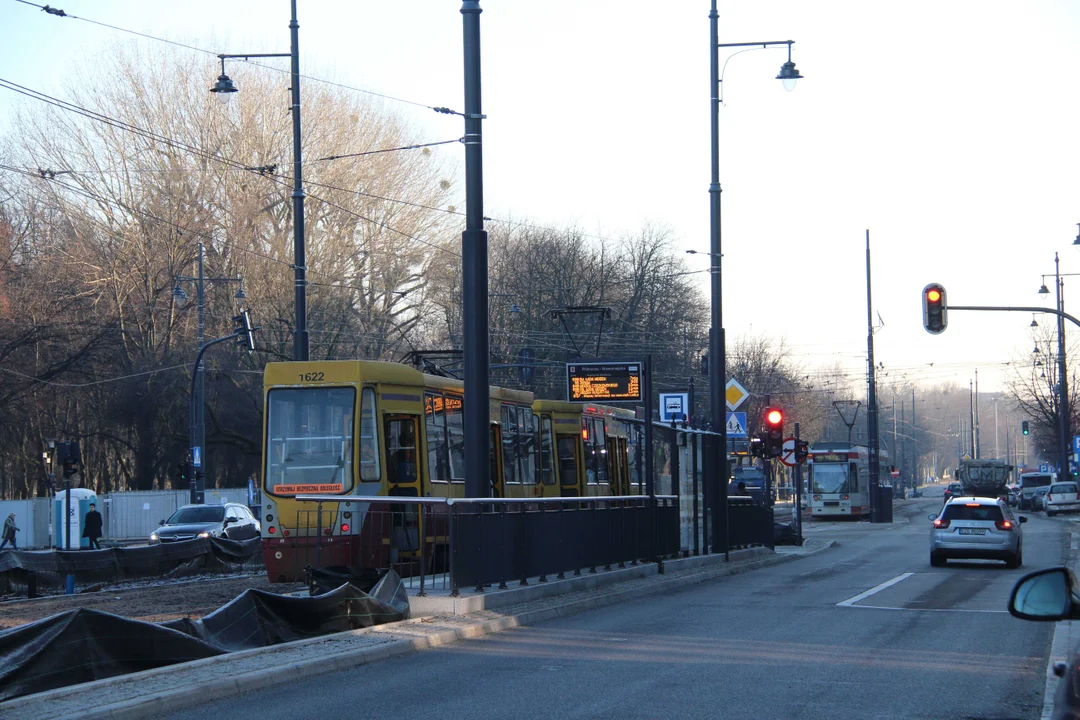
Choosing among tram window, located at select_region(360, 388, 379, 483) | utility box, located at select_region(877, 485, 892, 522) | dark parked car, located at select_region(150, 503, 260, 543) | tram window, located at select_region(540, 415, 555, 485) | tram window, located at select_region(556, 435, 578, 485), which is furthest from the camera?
utility box, located at select_region(877, 485, 892, 522)

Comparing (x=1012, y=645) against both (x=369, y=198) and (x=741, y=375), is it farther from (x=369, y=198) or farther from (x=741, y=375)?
(x=741, y=375)

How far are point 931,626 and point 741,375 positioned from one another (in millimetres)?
59165

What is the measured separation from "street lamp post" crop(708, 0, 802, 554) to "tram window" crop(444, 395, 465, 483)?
18.3ft

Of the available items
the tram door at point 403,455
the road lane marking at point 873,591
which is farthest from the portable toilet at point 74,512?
the road lane marking at point 873,591

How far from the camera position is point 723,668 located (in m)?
10.7

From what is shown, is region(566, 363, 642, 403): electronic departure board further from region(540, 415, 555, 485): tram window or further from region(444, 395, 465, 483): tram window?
region(540, 415, 555, 485): tram window

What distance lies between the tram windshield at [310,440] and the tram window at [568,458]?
31.2 ft

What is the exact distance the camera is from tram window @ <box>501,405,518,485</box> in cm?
2498

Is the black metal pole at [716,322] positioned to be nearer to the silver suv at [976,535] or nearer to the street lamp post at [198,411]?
the silver suv at [976,535]

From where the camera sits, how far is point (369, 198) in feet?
149

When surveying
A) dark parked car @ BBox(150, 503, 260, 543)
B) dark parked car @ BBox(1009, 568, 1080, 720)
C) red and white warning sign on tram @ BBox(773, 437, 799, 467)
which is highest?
red and white warning sign on tram @ BBox(773, 437, 799, 467)

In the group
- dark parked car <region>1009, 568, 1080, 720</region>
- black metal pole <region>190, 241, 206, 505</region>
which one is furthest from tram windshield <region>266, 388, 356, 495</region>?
black metal pole <region>190, 241, 206, 505</region>

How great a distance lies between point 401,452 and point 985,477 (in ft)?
213

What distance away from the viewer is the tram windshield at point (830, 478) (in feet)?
186
